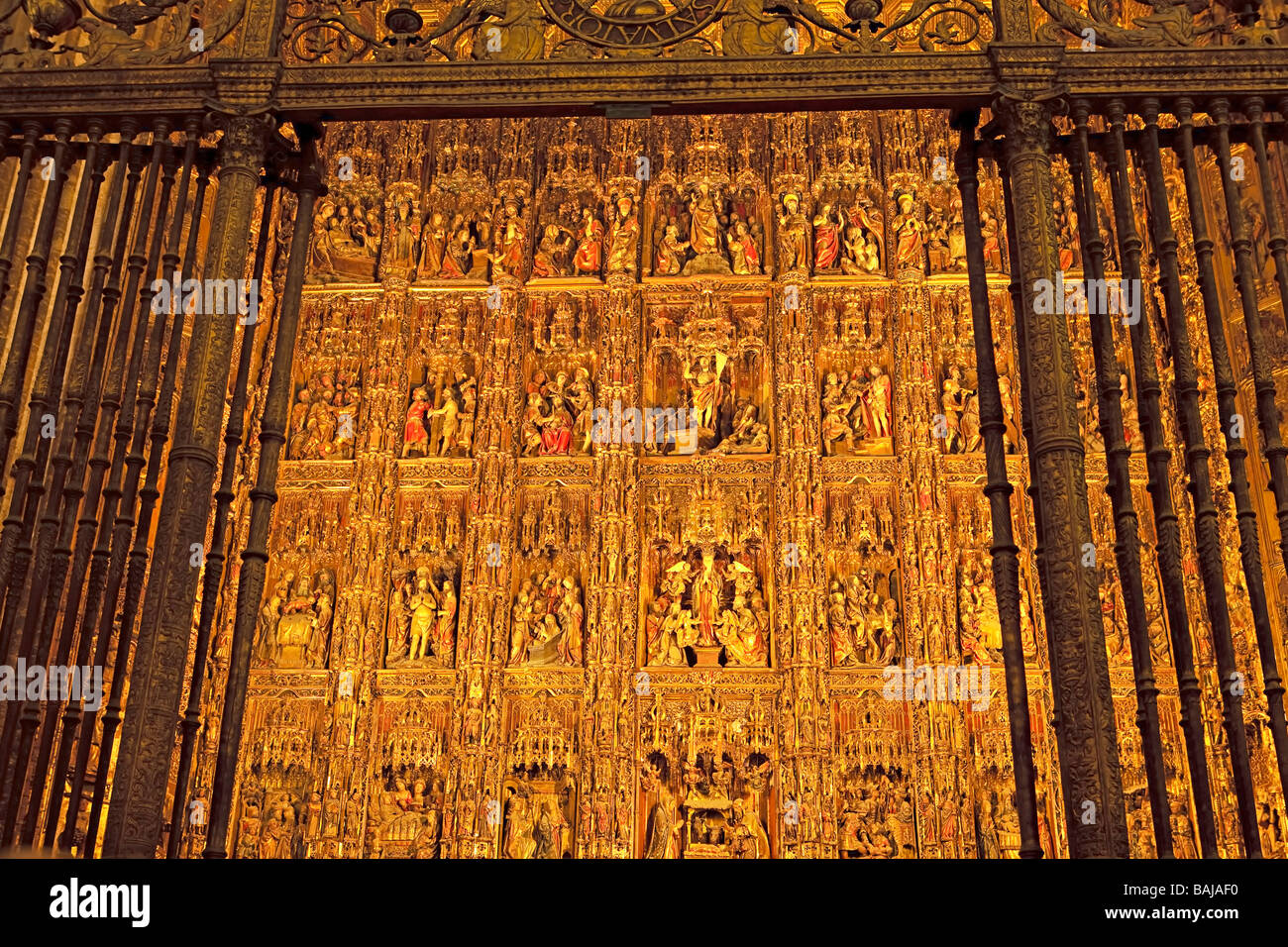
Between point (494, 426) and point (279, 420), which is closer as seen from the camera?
point (279, 420)

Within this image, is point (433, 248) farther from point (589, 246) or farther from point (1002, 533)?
point (1002, 533)

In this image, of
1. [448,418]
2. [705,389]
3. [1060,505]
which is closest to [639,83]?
[1060,505]

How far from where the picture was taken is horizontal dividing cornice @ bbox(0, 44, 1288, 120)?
651cm

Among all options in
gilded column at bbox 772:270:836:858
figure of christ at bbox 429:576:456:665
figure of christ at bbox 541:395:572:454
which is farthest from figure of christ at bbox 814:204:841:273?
figure of christ at bbox 429:576:456:665

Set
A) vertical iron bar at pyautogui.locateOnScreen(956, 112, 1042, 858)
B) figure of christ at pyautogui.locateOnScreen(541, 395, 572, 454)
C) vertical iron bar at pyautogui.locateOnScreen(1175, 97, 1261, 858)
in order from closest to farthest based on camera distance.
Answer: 1. vertical iron bar at pyautogui.locateOnScreen(1175, 97, 1261, 858)
2. vertical iron bar at pyautogui.locateOnScreen(956, 112, 1042, 858)
3. figure of christ at pyautogui.locateOnScreen(541, 395, 572, 454)

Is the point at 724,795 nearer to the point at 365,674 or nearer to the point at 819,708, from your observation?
the point at 819,708

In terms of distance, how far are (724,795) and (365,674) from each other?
138 inches

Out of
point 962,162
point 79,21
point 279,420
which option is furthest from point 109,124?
point 962,162

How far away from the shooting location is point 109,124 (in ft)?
22.3

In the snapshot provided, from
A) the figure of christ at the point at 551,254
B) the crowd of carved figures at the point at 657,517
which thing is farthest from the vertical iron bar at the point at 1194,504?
the figure of christ at the point at 551,254

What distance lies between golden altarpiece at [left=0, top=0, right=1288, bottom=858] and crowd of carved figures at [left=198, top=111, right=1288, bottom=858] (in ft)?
0.14

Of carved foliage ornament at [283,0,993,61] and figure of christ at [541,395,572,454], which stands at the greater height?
figure of christ at [541,395,572,454]

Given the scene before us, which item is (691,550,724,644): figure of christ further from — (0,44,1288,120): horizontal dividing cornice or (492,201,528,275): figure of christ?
(0,44,1288,120): horizontal dividing cornice
